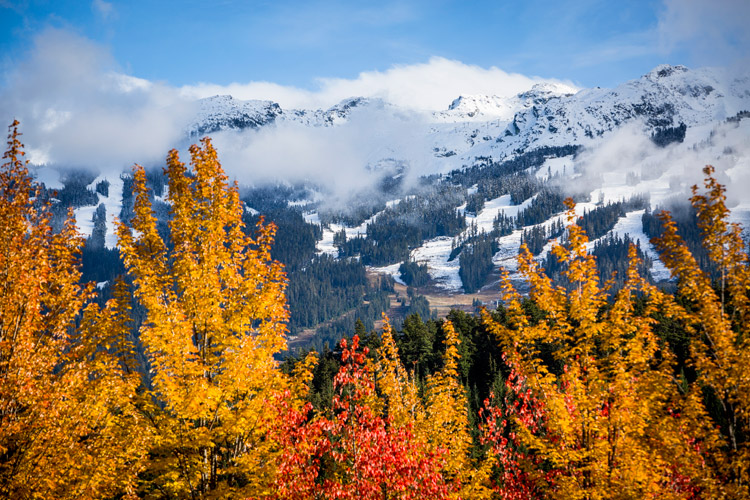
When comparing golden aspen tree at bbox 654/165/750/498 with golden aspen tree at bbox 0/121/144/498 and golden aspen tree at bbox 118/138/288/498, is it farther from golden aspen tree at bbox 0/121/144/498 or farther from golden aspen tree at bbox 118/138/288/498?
golden aspen tree at bbox 0/121/144/498

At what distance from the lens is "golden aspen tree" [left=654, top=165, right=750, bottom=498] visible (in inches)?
435

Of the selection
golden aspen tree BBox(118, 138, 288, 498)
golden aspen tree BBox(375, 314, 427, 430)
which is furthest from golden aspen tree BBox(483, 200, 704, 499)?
golden aspen tree BBox(118, 138, 288, 498)

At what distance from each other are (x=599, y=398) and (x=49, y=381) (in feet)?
46.7

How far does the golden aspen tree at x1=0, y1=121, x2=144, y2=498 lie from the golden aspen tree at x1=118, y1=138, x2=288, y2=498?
1261mm

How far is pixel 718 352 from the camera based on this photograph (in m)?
11.7

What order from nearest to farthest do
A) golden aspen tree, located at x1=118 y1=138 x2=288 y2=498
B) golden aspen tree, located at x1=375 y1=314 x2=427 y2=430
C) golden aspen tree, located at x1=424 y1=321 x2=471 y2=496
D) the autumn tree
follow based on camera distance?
the autumn tree < golden aspen tree, located at x1=118 y1=138 x2=288 y2=498 < golden aspen tree, located at x1=375 y1=314 x2=427 y2=430 < golden aspen tree, located at x1=424 y1=321 x2=471 y2=496

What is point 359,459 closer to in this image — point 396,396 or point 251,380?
point 251,380

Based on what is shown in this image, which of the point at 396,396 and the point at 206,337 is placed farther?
the point at 396,396

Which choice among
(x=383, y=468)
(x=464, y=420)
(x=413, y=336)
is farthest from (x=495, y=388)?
(x=383, y=468)

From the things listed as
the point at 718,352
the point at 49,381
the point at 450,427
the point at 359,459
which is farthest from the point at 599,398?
Result: the point at 49,381

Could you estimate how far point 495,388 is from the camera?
67375mm

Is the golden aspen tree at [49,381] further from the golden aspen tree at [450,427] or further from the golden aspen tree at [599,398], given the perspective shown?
the golden aspen tree at [599,398]

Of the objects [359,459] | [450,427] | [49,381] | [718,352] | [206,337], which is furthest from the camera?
[450,427]

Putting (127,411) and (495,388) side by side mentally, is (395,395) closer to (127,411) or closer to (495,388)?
(127,411)
